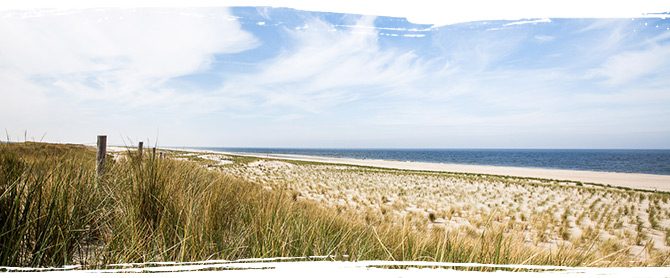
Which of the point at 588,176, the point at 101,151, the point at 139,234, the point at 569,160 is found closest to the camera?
the point at 139,234

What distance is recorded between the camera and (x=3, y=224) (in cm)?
161

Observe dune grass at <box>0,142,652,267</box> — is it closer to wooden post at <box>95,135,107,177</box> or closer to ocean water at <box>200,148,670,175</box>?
wooden post at <box>95,135,107,177</box>

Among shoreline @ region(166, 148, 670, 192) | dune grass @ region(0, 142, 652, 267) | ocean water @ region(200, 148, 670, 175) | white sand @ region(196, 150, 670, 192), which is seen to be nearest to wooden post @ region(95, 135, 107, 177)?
dune grass @ region(0, 142, 652, 267)

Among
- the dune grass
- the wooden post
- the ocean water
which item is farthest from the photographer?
the ocean water

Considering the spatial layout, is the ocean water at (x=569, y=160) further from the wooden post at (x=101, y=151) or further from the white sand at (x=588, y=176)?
the wooden post at (x=101, y=151)

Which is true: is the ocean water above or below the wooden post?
below

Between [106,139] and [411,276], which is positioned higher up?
[106,139]

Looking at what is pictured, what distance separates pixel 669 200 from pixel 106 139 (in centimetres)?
1935

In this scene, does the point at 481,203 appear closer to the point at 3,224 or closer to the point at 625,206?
the point at 625,206

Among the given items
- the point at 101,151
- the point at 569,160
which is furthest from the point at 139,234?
the point at 569,160

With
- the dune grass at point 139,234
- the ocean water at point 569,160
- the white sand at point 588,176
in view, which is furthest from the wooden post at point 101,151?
the ocean water at point 569,160

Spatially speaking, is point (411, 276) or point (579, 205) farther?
point (579, 205)

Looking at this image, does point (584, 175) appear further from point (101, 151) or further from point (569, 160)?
point (569, 160)

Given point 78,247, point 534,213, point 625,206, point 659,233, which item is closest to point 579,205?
point 625,206
